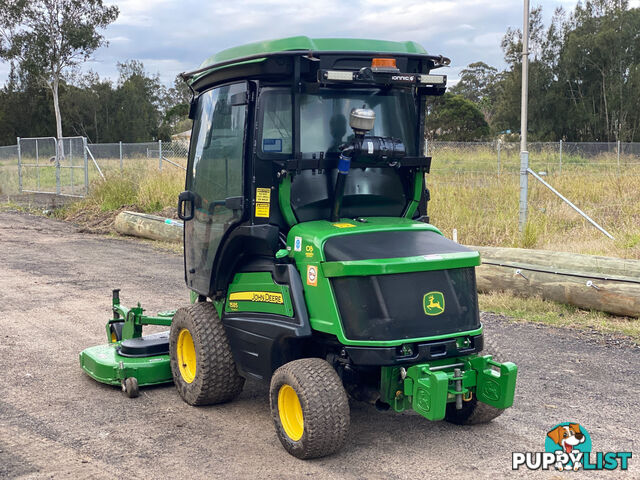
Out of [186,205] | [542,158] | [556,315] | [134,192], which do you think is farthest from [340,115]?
[542,158]

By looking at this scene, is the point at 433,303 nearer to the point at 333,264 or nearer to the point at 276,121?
the point at 333,264

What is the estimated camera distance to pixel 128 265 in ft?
38.4

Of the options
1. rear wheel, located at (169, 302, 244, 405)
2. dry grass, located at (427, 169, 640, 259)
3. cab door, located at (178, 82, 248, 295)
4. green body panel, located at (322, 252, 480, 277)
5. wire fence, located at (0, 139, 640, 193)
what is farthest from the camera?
wire fence, located at (0, 139, 640, 193)

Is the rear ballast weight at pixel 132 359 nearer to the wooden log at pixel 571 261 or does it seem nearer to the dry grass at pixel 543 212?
the wooden log at pixel 571 261

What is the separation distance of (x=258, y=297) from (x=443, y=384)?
4.51 feet

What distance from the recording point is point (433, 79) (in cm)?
490

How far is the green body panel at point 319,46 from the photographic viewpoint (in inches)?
178

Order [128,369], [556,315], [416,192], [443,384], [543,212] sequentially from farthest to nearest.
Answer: [543,212] < [556,315] < [128,369] < [416,192] < [443,384]

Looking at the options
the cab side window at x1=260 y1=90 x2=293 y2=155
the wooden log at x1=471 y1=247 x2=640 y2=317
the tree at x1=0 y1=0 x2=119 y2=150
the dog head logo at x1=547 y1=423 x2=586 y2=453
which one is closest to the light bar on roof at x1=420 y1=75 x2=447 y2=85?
the cab side window at x1=260 y1=90 x2=293 y2=155

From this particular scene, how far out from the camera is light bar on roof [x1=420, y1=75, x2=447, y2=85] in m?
4.86

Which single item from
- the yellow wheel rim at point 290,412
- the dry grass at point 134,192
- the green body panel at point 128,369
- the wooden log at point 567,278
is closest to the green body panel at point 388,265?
the yellow wheel rim at point 290,412

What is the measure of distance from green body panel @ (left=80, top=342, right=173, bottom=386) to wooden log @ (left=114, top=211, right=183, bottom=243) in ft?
25.8

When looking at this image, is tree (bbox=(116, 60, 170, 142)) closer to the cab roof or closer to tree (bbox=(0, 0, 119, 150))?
tree (bbox=(0, 0, 119, 150))

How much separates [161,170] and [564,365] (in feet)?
46.8
